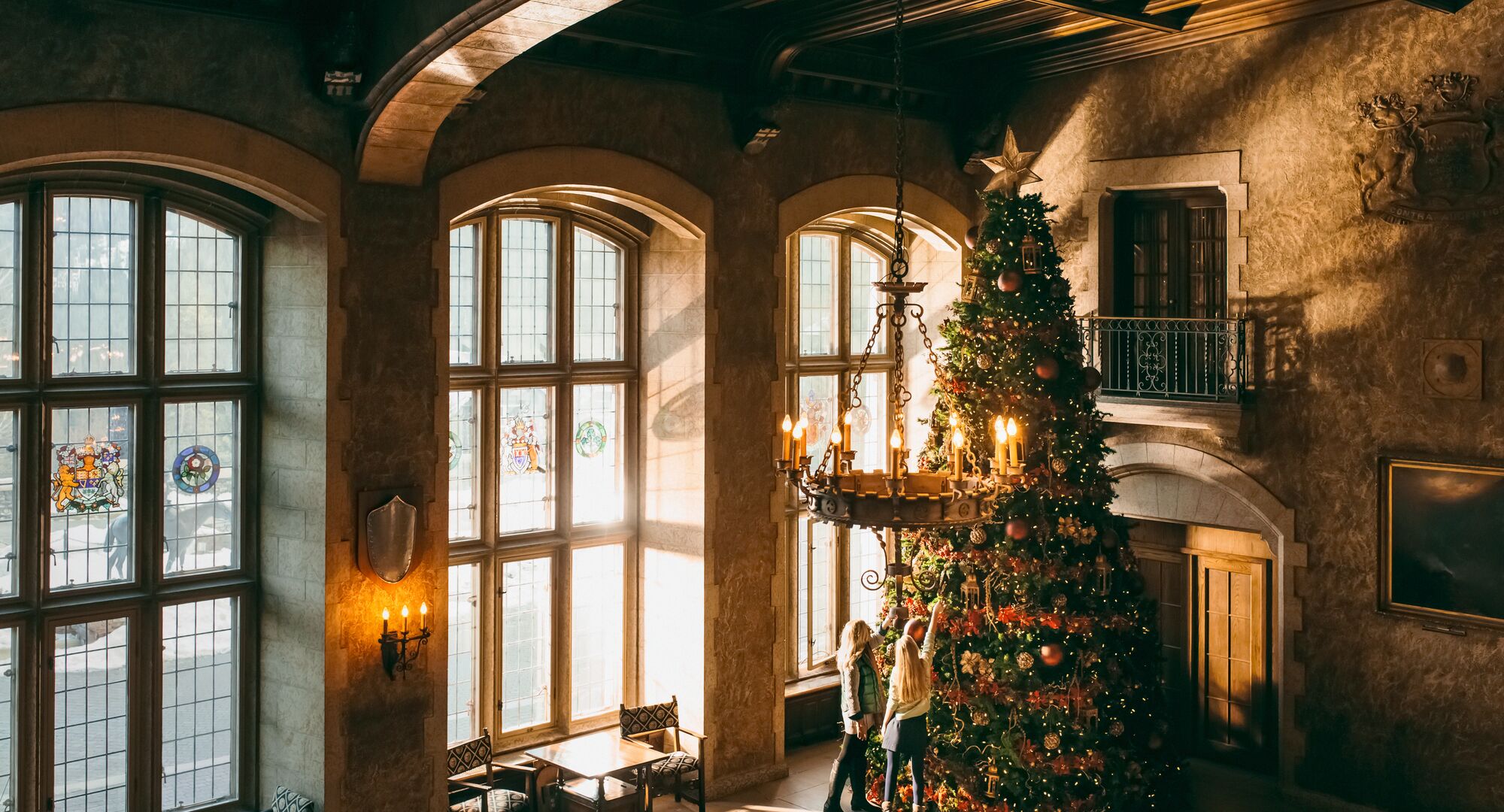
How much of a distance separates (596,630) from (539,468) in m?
1.30

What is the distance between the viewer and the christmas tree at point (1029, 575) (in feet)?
26.7

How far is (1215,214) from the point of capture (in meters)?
9.61

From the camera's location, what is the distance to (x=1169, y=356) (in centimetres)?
973

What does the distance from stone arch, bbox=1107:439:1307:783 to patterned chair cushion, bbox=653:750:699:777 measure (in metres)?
3.88

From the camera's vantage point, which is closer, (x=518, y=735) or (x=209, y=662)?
(x=209, y=662)

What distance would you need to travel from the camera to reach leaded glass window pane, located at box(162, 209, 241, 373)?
7.39m

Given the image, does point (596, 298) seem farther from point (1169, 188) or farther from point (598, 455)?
point (1169, 188)

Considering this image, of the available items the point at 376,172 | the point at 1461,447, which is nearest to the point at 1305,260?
the point at 1461,447

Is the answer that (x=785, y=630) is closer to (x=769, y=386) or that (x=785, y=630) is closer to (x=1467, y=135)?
(x=769, y=386)

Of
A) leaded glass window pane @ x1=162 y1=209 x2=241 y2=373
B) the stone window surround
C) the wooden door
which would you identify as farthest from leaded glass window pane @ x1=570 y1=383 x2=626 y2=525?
the wooden door

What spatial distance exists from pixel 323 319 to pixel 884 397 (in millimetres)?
5550

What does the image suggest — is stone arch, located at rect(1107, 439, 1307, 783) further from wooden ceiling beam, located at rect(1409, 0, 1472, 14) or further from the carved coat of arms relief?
wooden ceiling beam, located at rect(1409, 0, 1472, 14)

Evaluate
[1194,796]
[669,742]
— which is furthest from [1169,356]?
[669,742]

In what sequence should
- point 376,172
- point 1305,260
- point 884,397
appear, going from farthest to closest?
point 884,397, point 1305,260, point 376,172
